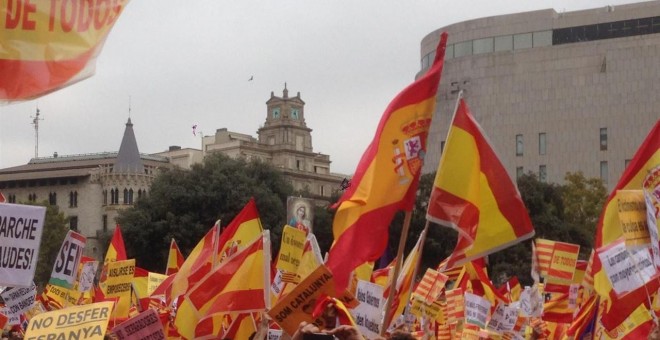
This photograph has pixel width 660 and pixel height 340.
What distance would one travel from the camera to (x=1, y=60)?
715 centimetres

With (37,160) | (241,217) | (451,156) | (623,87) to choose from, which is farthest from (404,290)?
(37,160)

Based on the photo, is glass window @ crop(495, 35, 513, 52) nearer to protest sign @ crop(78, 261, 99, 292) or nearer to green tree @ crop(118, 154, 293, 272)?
green tree @ crop(118, 154, 293, 272)

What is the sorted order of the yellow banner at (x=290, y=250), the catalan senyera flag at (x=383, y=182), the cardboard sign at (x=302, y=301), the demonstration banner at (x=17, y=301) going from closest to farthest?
the cardboard sign at (x=302, y=301), the catalan senyera flag at (x=383, y=182), the demonstration banner at (x=17, y=301), the yellow banner at (x=290, y=250)

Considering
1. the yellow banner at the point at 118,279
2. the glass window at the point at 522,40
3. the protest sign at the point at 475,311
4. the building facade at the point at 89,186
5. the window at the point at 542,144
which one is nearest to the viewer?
the protest sign at the point at 475,311

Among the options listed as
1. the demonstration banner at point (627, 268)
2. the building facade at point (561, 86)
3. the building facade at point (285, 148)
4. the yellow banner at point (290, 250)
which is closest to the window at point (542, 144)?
the building facade at point (561, 86)

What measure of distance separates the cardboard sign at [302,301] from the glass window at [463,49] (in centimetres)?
9417

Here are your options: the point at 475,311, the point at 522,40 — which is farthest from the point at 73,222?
the point at 475,311

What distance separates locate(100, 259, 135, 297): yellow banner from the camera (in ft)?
80.4

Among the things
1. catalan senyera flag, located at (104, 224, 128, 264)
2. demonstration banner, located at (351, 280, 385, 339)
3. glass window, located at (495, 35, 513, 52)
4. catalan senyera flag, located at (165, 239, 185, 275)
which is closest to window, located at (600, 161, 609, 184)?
glass window, located at (495, 35, 513, 52)

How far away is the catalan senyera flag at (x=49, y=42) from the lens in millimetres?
7109

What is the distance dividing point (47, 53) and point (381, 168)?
18.6ft

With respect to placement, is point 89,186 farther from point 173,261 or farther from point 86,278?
point 86,278

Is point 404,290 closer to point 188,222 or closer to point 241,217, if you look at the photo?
point 241,217

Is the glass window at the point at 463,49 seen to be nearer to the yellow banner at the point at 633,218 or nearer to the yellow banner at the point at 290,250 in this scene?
the yellow banner at the point at 290,250
